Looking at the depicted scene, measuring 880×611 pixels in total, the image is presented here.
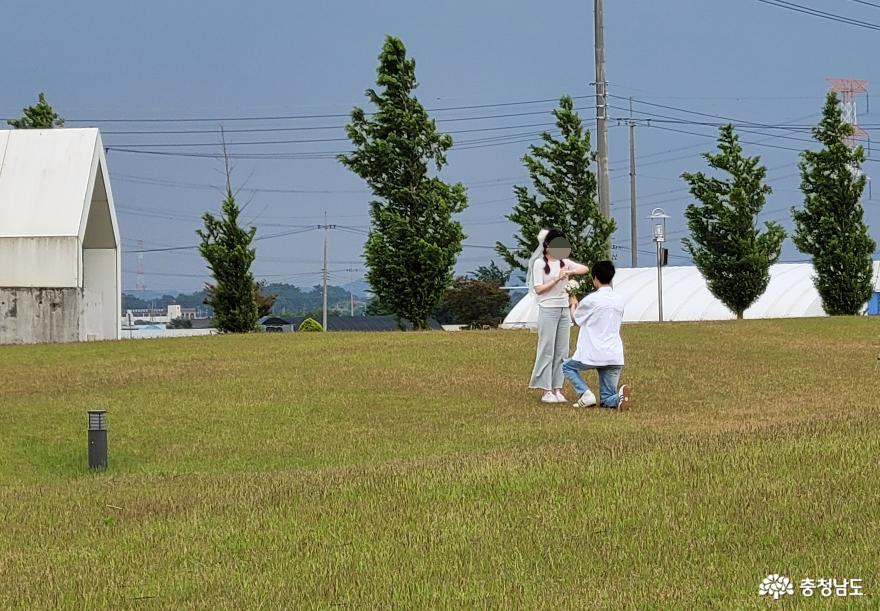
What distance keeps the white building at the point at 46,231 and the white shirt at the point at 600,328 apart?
19.7 m

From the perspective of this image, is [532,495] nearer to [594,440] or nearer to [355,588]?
[355,588]

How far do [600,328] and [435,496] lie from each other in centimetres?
668

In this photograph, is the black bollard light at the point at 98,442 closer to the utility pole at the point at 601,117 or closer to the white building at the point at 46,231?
the white building at the point at 46,231

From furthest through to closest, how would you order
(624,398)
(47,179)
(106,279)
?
(106,279) < (47,179) < (624,398)

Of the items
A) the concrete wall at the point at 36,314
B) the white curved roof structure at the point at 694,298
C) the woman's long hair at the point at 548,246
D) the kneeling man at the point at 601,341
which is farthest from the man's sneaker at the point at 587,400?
the white curved roof structure at the point at 694,298

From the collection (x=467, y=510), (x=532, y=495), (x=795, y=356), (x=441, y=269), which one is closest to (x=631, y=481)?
(x=532, y=495)

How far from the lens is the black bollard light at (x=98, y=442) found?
11.8 meters

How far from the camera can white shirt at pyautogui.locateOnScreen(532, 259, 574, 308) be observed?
581 inches

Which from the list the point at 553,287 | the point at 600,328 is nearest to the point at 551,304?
the point at 553,287

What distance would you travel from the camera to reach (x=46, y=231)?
30.5 m

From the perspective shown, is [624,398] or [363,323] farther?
[363,323]

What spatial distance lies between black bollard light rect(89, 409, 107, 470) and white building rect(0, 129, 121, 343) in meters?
19.6

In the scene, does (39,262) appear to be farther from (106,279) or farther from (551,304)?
(551,304)

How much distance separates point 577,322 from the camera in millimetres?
14281
